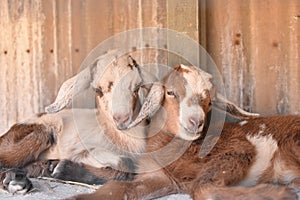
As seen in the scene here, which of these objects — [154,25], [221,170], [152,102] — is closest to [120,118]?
[152,102]

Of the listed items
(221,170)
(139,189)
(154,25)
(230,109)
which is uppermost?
(154,25)

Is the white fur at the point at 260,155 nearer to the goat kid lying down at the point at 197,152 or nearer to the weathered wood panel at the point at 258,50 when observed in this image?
the goat kid lying down at the point at 197,152

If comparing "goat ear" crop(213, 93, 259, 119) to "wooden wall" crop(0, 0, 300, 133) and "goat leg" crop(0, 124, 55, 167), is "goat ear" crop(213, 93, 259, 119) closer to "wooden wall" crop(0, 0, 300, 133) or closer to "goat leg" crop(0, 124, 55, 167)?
"wooden wall" crop(0, 0, 300, 133)

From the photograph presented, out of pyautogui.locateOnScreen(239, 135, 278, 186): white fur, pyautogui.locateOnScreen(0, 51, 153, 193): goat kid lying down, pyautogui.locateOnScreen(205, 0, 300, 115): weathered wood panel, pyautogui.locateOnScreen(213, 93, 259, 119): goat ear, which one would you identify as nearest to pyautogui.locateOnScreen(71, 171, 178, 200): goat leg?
pyautogui.locateOnScreen(0, 51, 153, 193): goat kid lying down

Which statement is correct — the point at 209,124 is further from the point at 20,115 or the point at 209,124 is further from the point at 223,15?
the point at 20,115

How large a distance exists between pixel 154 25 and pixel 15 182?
189 centimetres

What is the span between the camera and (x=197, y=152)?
12.2ft

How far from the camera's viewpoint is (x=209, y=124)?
12.7ft

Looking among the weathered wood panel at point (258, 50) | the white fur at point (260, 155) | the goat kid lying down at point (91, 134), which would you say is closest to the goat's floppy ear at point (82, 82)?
the goat kid lying down at point (91, 134)

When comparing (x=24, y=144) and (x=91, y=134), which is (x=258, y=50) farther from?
(x=24, y=144)

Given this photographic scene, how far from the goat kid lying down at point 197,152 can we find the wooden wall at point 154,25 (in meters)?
Result: 0.76

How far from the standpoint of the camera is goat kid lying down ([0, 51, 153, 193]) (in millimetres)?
3924

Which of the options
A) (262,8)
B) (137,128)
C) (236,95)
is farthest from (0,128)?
(262,8)

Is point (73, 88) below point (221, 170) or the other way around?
the other way around
